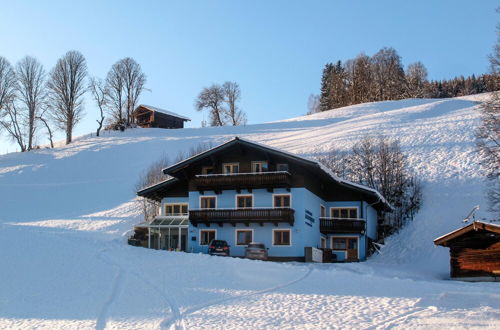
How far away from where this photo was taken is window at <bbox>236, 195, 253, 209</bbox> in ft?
145

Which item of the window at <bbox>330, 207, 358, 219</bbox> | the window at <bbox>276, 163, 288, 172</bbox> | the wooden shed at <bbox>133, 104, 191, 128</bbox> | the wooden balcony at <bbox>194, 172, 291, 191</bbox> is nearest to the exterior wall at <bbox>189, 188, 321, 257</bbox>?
the wooden balcony at <bbox>194, 172, 291, 191</bbox>

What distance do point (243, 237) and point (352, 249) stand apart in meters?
8.75

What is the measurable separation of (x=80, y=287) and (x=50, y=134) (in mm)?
76149

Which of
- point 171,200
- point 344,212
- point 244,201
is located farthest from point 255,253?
point 171,200

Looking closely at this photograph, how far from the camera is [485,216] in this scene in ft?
152

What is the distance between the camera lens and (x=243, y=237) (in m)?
43.8

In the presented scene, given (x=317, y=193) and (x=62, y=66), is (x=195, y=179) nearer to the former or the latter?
(x=317, y=193)

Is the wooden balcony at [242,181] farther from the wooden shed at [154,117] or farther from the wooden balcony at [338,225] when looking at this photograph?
the wooden shed at [154,117]

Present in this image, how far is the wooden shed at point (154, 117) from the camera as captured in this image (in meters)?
104

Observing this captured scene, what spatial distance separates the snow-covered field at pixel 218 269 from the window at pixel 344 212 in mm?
3978

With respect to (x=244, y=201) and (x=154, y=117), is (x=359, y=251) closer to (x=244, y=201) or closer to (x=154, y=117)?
(x=244, y=201)

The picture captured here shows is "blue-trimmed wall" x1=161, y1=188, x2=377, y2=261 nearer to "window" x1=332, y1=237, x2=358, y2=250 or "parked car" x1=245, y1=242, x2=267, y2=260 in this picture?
"window" x1=332, y1=237, x2=358, y2=250

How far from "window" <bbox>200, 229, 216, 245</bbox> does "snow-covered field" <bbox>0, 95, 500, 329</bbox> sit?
19.1 ft

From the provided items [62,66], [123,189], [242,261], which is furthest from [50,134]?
[242,261]
